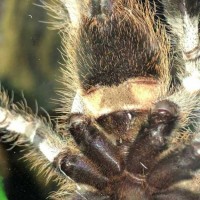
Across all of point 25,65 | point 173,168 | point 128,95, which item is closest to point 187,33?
point 128,95

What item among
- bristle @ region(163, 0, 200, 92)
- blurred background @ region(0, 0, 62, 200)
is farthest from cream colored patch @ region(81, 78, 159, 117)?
blurred background @ region(0, 0, 62, 200)

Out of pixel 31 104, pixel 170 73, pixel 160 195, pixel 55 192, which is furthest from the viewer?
pixel 31 104

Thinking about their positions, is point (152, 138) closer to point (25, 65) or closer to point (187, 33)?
point (187, 33)

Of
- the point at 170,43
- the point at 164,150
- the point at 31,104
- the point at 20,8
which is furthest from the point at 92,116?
the point at 20,8

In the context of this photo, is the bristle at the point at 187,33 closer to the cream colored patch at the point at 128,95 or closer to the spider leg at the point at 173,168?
the cream colored patch at the point at 128,95

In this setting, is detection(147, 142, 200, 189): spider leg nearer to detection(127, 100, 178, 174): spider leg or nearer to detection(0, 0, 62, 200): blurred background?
detection(127, 100, 178, 174): spider leg

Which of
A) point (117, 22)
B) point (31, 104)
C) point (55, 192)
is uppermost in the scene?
point (117, 22)

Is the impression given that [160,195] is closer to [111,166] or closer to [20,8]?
[111,166]
